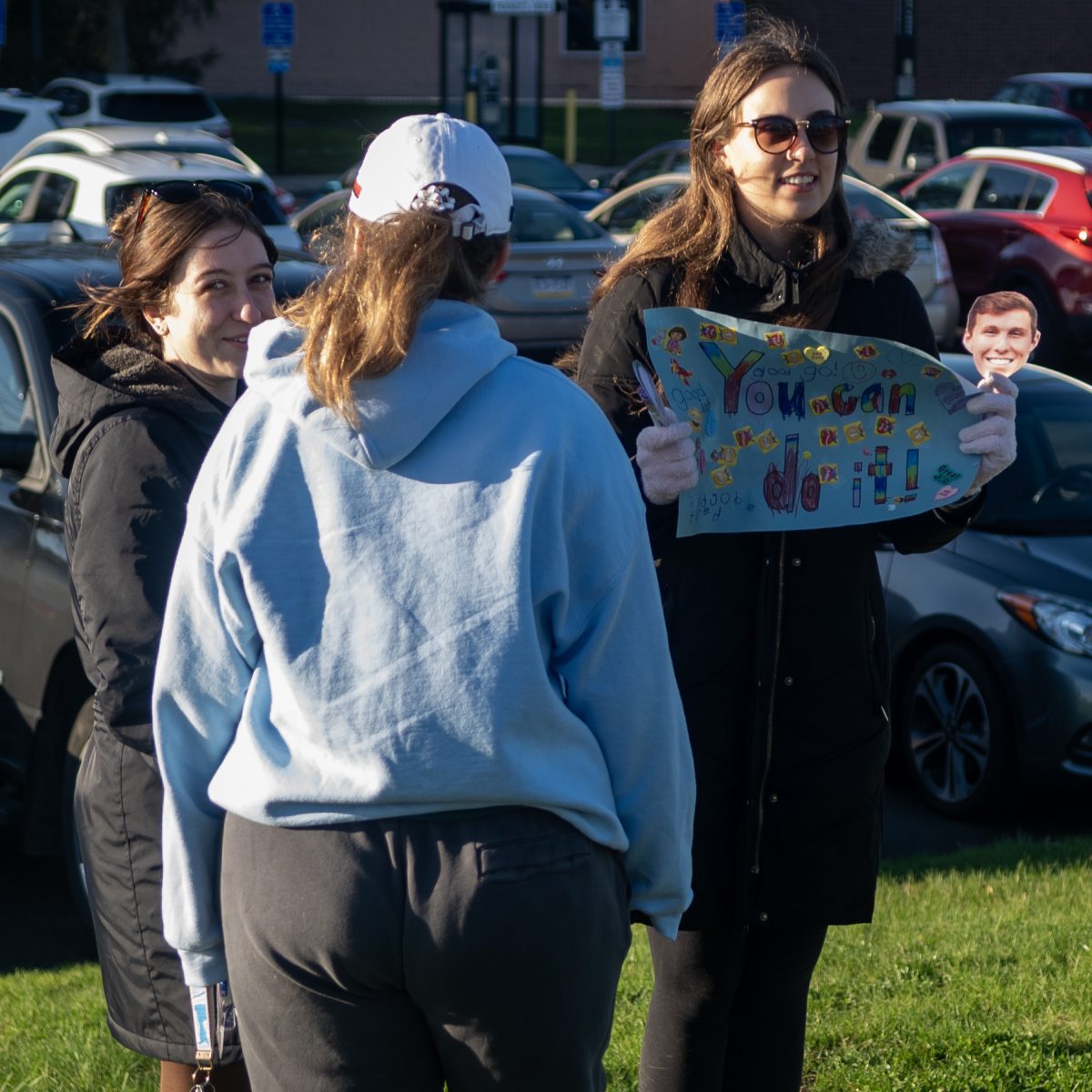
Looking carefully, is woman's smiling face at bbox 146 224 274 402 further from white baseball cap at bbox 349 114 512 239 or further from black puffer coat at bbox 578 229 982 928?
white baseball cap at bbox 349 114 512 239

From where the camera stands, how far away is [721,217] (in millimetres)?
2836

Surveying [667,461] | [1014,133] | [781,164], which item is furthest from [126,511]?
[1014,133]

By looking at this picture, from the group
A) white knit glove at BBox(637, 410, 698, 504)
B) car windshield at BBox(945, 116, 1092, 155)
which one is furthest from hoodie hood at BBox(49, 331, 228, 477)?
car windshield at BBox(945, 116, 1092, 155)

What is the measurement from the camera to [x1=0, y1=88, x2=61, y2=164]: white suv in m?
22.7

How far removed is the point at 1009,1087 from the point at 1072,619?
2865 mm

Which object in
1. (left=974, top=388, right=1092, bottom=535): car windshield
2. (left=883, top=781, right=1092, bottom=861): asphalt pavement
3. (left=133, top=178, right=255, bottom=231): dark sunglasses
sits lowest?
(left=883, top=781, right=1092, bottom=861): asphalt pavement

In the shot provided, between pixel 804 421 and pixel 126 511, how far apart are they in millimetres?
1133

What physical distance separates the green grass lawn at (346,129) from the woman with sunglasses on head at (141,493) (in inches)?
1181

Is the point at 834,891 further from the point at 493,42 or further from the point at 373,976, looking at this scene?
the point at 493,42

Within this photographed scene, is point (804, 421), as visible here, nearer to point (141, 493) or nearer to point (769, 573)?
point (769, 573)

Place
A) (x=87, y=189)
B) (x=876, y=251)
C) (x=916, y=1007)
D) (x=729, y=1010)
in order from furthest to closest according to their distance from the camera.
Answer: (x=87, y=189) < (x=916, y=1007) < (x=729, y=1010) < (x=876, y=251)

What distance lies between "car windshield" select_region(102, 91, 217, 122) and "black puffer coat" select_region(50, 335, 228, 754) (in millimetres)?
25590

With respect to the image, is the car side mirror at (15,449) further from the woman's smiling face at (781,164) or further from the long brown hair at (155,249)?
the woman's smiling face at (781,164)

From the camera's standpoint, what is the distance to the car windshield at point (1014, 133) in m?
19.6
